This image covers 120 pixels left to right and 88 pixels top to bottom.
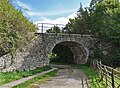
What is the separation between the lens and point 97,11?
28.0 m

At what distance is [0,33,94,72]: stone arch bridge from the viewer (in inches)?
698

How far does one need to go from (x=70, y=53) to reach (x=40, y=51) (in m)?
10.9

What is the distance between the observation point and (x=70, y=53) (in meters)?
32.6

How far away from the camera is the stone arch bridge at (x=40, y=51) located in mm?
17725

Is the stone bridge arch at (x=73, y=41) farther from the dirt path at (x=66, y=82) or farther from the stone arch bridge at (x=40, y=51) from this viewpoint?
the dirt path at (x=66, y=82)

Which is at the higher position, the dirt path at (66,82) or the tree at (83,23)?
the tree at (83,23)

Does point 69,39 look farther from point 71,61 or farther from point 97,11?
point 71,61

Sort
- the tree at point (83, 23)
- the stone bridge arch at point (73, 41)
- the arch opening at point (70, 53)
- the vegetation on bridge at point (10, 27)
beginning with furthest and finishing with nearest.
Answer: the tree at point (83, 23) < the arch opening at point (70, 53) < the stone bridge arch at point (73, 41) < the vegetation on bridge at point (10, 27)

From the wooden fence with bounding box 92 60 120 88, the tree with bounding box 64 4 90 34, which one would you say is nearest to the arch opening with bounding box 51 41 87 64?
the tree with bounding box 64 4 90 34

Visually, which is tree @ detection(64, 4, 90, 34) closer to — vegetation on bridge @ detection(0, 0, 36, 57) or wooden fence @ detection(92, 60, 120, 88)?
vegetation on bridge @ detection(0, 0, 36, 57)

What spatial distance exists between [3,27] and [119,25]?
12969 millimetres

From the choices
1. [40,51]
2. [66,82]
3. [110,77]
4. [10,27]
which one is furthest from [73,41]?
[110,77]

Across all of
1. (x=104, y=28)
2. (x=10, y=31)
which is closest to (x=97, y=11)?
(x=104, y=28)

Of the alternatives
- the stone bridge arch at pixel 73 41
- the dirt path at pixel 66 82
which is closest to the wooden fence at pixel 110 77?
the dirt path at pixel 66 82
